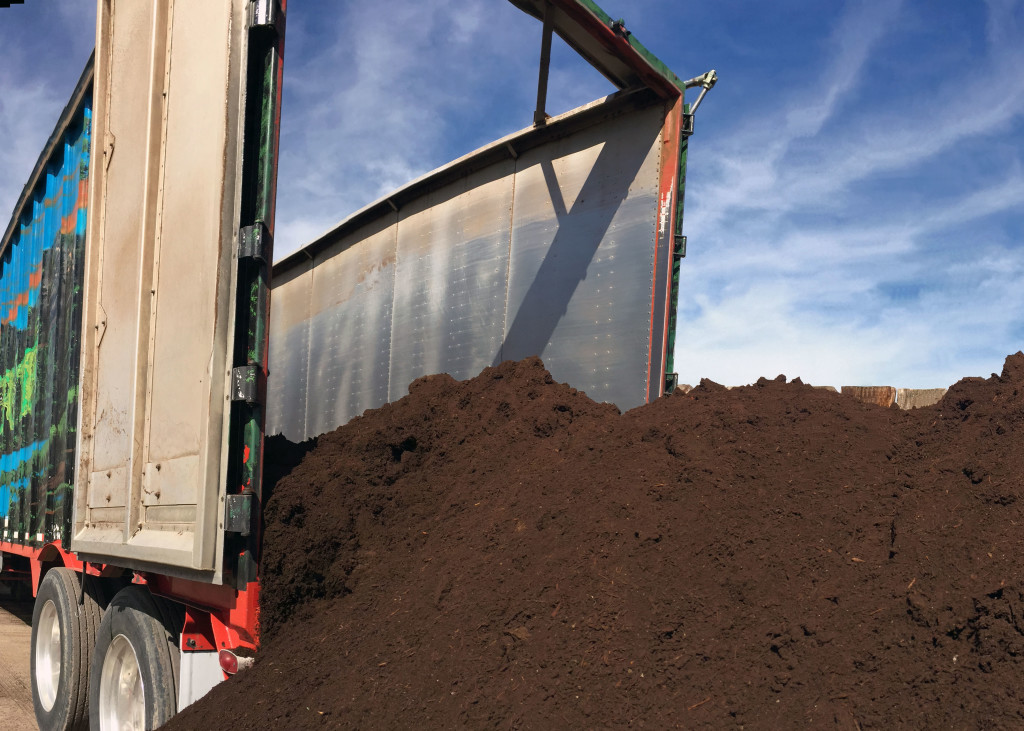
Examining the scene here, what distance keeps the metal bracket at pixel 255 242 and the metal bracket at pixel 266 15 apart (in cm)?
83

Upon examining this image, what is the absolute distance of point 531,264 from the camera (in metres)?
5.80

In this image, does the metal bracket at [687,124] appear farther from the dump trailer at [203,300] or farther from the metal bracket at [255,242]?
the metal bracket at [255,242]

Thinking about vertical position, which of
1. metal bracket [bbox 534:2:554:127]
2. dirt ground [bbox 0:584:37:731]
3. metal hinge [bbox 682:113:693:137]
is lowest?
dirt ground [bbox 0:584:37:731]

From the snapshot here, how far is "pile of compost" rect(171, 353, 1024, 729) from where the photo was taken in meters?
2.41

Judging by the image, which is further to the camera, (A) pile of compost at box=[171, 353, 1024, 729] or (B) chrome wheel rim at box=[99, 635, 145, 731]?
(B) chrome wheel rim at box=[99, 635, 145, 731]

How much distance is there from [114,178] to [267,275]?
1817 mm

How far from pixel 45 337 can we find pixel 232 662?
355cm

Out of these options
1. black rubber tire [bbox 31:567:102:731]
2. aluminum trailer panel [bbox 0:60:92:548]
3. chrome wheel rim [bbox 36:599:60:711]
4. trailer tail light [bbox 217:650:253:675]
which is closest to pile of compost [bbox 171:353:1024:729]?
trailer tail light [bbox 217:650:253:675]

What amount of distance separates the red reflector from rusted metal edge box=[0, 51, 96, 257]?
12.0ft

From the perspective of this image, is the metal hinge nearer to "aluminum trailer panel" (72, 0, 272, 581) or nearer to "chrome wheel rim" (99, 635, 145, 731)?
"aluminum trailer panel" (72, 0, 272, 581)

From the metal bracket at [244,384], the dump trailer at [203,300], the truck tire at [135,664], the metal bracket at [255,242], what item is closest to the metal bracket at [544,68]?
the dump trailer at [203,300]

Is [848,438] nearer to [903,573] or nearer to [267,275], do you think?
[903,573]

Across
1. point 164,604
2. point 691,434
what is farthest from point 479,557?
point 164,604

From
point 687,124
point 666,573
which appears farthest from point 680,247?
point 666,573
